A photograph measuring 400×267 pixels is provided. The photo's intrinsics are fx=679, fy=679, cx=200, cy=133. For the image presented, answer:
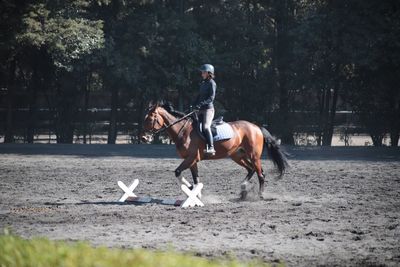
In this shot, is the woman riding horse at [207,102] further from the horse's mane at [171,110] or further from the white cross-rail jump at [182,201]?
the white cross-rail jump at [182,201]

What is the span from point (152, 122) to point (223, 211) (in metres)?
3.32

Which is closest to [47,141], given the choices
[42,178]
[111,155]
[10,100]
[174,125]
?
[10,100]

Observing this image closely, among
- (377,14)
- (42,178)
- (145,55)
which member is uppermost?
(377,14)

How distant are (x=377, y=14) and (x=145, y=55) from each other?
1151 centimetres

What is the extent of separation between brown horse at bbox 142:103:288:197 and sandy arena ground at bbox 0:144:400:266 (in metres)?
0.77

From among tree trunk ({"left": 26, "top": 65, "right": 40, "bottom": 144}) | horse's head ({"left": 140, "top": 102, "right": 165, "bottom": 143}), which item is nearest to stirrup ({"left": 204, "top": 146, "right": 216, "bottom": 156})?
horse's head ({"left": 140, "top": 102, "right": 165, "bottom": 143})

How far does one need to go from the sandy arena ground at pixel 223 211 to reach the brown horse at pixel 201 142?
0.77 m

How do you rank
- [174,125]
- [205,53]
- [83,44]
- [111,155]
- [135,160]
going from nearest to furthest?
[174,125] → [135,160] → [111,155] → [83,44] → [205,53]

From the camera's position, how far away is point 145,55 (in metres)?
34.0

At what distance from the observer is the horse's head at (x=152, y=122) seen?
52.3 feet

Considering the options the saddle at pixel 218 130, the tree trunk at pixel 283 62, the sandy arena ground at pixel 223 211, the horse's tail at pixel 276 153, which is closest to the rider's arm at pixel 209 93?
the saddle at pixel 218 130

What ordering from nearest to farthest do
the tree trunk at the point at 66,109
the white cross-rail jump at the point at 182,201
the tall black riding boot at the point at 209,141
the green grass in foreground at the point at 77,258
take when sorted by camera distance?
the green grass in foreground at the point at 77,258, the white cross-rail jump at the point at 182,201, the tall black riding boot at the point at 209,141, the tree trunk at the point at 66,109

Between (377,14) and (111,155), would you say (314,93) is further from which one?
(111,155)

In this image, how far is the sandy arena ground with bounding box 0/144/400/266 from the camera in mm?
10305
